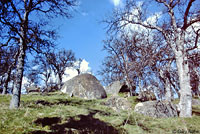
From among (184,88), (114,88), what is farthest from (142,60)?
(114,88)

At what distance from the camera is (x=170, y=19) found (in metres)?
11.5

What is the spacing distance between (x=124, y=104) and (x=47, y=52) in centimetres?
764

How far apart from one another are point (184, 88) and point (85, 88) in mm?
10743

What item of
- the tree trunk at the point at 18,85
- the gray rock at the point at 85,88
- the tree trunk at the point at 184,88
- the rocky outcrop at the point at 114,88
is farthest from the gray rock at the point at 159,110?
the rocky outcrop at the point at 114,88

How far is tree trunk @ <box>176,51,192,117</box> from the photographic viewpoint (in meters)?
8.83

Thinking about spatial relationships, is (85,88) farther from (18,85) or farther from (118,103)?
(18,85)

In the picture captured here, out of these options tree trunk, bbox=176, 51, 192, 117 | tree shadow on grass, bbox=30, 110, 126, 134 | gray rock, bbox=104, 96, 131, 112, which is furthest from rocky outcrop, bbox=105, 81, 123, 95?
tree shadow on grass, bbox=30, 110, 126, 134

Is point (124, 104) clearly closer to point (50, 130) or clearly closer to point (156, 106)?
point (156, 106)

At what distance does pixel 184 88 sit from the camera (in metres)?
9.26

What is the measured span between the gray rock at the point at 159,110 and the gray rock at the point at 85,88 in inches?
285

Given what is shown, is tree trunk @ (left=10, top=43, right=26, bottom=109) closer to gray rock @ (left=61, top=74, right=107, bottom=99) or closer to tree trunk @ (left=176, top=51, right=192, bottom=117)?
gray rock @ (left=61, top=74, right=107, bottom=99)

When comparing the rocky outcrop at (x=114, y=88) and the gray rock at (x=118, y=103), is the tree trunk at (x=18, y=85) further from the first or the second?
the rocky outcrop at (x=114, y=88)

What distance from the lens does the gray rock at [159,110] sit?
9.20 metres

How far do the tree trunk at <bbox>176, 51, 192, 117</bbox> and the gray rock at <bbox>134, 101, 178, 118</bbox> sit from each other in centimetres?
60
